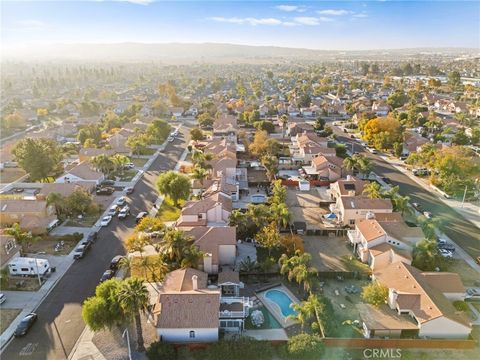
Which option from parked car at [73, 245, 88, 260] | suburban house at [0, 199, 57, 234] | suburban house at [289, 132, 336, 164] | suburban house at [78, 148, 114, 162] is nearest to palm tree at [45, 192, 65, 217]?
suburban house at [0, 199, 57, 234]

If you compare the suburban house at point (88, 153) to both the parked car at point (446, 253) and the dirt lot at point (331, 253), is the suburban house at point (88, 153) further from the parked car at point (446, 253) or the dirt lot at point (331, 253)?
the parked car at point (446, 253)

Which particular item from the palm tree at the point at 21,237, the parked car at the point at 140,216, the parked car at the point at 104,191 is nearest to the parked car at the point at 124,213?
the parked car at the point at 140,216

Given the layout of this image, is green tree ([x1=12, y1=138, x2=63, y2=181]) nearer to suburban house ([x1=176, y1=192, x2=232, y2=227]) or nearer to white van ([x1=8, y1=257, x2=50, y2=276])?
white van ([x1=8, y1=257, x2=50, y2=276])

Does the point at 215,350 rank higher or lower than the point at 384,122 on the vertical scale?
lower

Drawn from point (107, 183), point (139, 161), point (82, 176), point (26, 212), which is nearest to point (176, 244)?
point (26, 212)

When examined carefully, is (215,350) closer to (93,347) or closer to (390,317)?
(93,347)

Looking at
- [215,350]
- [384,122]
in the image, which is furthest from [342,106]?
[215,350]
